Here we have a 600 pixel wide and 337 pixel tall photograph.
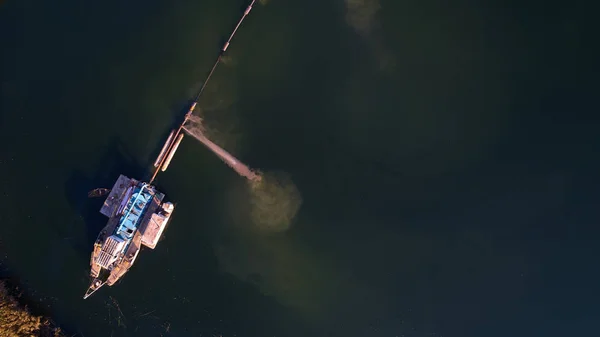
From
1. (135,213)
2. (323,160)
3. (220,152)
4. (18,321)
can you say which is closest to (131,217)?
(135,213)

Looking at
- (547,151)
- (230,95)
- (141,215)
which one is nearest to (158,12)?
(230,95)

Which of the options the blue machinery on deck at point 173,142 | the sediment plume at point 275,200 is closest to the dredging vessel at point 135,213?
the blue machinery on deck at point 173,142

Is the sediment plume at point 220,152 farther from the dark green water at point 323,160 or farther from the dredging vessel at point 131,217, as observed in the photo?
the dredging vessel at point 131,217

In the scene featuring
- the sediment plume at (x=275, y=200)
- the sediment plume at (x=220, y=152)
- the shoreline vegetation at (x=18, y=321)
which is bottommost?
the shoreline vegetation at (x=18, y=321)

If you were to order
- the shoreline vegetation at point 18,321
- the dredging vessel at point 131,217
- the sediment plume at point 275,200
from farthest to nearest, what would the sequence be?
1. the sediment plume at point 275,200
2. the shoreline vegetation at point 18,321
3. the dredging vessel at point 131,217

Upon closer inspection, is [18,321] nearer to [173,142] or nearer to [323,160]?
[173,142]

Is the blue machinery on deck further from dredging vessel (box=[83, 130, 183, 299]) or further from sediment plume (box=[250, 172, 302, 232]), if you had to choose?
sediment plume (box=[250, 172, 302, 232])
